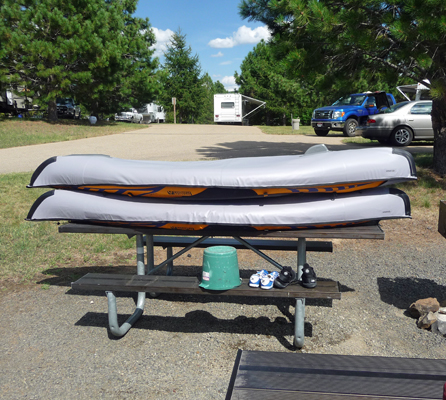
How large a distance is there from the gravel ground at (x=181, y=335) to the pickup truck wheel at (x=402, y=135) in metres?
10.2

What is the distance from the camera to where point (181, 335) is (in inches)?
140

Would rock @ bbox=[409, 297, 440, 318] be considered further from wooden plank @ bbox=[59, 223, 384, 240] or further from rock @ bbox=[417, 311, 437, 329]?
wooden plank @ bbox=[59, 223, 384, 240]

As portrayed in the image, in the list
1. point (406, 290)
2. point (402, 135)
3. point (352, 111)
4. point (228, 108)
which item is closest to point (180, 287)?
point (406, 290)

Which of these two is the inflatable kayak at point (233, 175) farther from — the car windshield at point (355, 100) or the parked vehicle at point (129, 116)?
the parked vehicle at point (129, 116)

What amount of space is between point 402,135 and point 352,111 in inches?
205

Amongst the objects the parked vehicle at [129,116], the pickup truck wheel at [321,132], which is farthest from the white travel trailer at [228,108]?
the pickup truck wheel at [321,132]

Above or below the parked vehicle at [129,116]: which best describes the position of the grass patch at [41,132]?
below

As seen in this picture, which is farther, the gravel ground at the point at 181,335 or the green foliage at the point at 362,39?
the green foliage at the point at 362,39

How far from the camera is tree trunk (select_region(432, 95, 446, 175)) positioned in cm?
859

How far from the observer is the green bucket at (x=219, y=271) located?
323cm

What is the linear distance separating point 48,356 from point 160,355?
798 millimetres

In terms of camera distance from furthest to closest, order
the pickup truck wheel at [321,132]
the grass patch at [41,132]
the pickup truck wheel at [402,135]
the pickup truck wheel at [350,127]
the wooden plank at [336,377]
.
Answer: the pickup truck wheel at [321,132] → the pickup truck wheel at [350,127] → the grass patch at [41,132] → the pickup truck wheel at [402,135] → the wooden plank at [336,377]

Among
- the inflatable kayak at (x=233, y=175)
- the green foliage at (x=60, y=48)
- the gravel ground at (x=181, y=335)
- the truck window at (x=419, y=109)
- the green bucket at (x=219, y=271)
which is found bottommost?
the gravel ground at (x=181, y=335)

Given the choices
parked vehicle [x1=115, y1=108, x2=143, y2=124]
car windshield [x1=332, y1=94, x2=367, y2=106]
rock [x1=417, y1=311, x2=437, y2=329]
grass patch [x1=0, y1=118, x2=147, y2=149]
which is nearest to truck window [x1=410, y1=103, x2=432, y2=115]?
car windshield [x1=332, y1=94, x2=367, y2=106]
